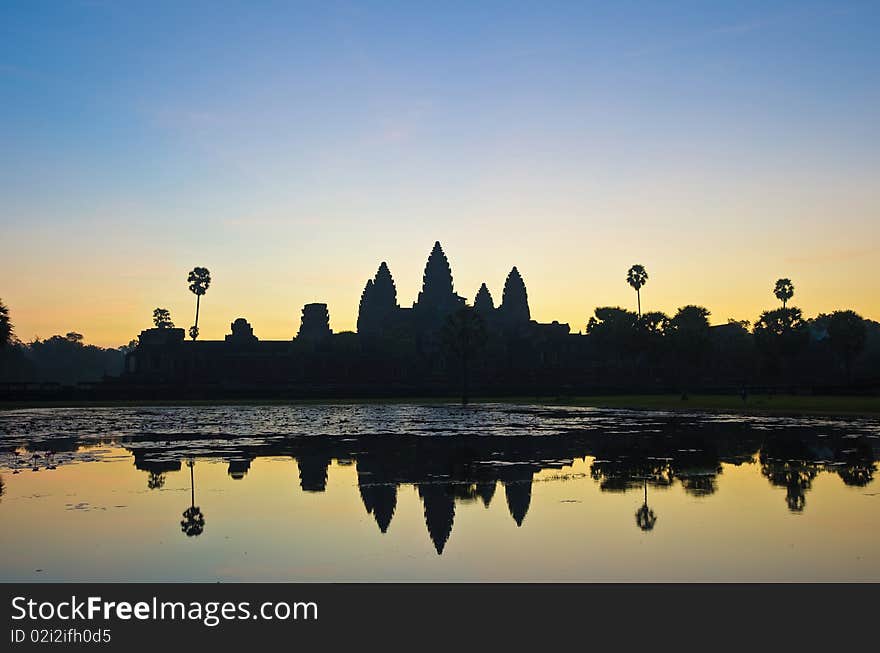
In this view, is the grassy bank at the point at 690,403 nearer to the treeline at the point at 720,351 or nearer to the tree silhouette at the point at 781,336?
the treeline at the point at 720,351

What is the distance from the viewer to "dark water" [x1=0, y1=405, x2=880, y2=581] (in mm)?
10953

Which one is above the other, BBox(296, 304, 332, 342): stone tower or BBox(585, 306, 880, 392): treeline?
BBox(296, 304, 332, 342): stone tower

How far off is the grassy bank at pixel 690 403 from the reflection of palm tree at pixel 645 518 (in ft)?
114

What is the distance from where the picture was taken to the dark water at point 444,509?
10953 mm

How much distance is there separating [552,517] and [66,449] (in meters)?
20.2

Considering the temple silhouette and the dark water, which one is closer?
the dark water

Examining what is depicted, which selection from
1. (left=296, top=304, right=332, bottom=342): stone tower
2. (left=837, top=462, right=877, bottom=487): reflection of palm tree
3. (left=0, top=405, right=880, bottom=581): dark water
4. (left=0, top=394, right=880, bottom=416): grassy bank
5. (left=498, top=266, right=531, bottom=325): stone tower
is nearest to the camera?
(left=0, top=405, right=880, bottom=581): dark water

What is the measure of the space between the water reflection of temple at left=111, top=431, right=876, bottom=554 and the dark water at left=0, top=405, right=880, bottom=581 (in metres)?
0.09

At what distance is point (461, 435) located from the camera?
33906mm

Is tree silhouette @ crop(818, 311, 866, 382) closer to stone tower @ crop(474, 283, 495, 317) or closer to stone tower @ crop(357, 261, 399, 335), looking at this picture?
stone tower @ crop(474, 283, 495, 317)

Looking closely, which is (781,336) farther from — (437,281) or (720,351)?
(437,281)

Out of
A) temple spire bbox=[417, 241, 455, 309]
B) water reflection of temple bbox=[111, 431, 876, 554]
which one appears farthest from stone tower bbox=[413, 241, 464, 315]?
water reflection of temple bbox=[111, 431, 876, 554]
